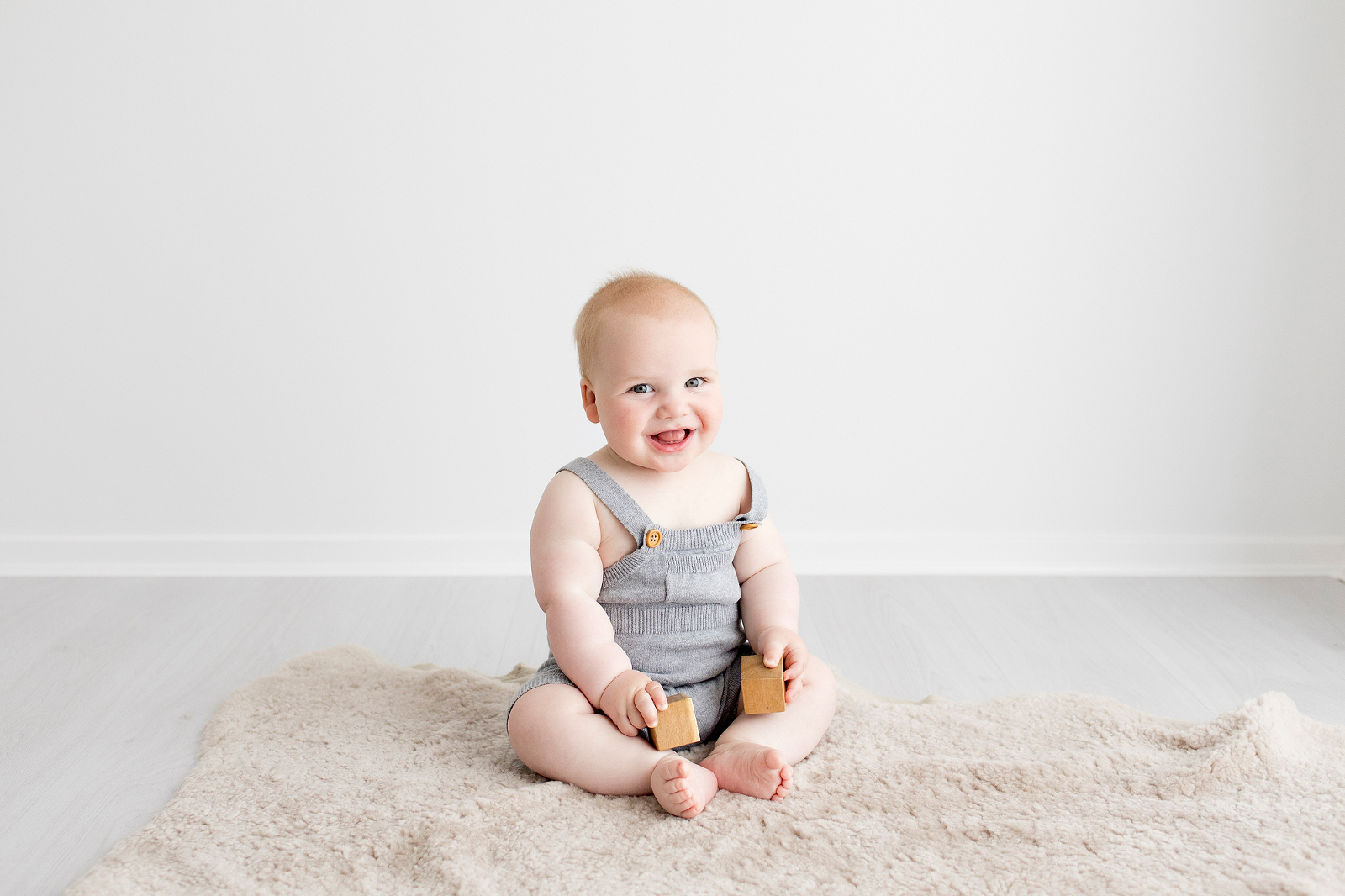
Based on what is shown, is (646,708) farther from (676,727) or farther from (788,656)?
(788,656)

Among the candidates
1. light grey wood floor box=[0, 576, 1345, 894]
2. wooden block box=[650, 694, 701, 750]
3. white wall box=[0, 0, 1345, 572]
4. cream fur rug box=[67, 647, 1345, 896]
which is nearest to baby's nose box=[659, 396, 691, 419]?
wooden block box=[650, 694, 701, 750]

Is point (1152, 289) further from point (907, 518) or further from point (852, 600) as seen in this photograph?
point (852, 600)

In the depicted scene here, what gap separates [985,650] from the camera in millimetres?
1636

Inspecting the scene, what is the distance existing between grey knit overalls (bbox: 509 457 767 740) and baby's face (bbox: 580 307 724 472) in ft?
0.23

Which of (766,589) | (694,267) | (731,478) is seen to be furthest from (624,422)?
(694,267)

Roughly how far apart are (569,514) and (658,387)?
18 cm

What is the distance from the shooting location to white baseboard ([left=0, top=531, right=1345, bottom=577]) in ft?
6.65

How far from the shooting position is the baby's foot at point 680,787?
1.01 m

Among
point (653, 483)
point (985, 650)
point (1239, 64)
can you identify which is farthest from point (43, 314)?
point (1239, 64)

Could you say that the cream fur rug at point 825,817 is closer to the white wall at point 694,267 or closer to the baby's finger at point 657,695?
the baby's finger at point 657,695

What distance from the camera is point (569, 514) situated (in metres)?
1.16

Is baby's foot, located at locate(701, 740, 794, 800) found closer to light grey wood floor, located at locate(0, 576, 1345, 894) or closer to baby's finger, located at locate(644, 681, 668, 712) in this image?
baby's finger, located at locate(644, 681, 668, 712)

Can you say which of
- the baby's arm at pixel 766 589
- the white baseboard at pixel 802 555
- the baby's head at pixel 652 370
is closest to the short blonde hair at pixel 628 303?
the baby's head at pixel 652 370

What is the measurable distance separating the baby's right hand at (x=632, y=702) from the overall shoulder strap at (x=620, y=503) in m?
0.16
